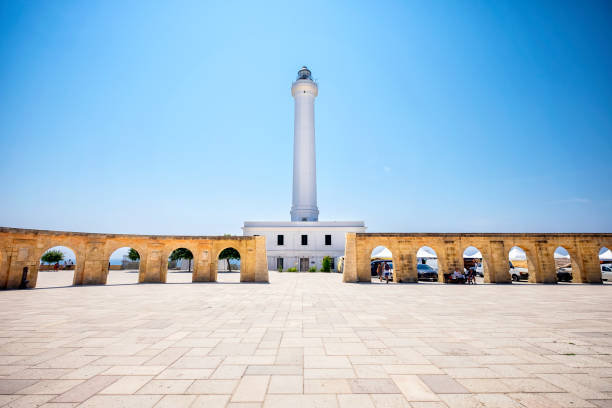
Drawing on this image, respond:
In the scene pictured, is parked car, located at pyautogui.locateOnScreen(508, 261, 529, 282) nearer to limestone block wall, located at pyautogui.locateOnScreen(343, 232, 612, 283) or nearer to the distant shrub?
limestone block wall, located at pyautogui.locateOnScreen(343, 232, 612, 283)

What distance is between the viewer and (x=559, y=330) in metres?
5.67

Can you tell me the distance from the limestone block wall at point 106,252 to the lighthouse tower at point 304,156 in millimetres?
20253

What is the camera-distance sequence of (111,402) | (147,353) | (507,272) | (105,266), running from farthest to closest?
(507,272), (105,266), (147,353), (111,402)

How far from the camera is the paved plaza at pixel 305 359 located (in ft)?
9.70

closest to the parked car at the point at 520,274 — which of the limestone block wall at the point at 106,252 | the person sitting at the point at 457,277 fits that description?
the person sitting at the point at 457,277

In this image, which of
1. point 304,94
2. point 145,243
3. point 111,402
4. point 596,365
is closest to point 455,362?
point 596,365

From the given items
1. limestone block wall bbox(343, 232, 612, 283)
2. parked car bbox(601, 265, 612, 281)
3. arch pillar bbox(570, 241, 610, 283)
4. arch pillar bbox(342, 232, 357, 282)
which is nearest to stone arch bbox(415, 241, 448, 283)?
limestone block wall bbox(343, 232, 612, 283)

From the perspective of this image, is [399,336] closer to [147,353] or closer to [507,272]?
[147,353]

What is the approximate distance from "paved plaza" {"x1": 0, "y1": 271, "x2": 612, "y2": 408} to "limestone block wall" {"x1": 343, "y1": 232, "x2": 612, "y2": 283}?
1001 centimetres

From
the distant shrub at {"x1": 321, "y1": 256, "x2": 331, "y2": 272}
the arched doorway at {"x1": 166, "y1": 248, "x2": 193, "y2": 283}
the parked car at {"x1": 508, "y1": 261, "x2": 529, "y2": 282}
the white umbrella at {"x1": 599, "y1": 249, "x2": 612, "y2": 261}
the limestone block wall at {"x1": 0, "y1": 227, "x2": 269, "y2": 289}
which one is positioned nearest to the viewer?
the limestone block wall at {"x1": 0, "y1": 227, "x2": 269, "y2": 289}

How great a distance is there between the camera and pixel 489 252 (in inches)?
682

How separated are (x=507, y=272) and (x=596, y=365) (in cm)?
1589

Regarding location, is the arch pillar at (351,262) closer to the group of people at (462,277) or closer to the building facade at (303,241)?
the group of people at (462,277)

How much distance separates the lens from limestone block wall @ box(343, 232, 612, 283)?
17000 millimetres
